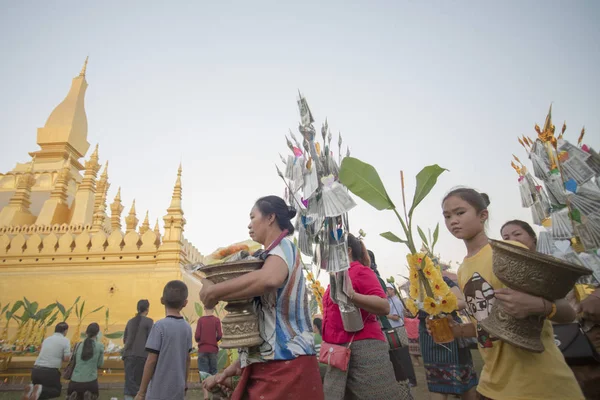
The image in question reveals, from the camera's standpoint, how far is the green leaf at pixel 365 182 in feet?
7.47

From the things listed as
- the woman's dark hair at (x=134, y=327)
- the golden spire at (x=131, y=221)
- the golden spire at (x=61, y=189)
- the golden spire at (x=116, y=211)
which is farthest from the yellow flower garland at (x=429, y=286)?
the golden spire at (x=61, y=189)

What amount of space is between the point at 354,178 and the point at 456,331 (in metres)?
1.08

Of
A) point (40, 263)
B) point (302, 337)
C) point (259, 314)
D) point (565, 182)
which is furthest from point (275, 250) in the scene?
point (40, 263)

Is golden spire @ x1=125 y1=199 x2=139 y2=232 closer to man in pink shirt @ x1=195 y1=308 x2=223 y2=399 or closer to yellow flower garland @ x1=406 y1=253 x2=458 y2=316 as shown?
man in pink shirt @ x1=195 y1=308 x2=223 y2=399

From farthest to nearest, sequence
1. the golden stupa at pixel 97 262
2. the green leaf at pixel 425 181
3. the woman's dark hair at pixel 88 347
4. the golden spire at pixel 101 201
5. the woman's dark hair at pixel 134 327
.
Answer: the golden spire at pixel 101 201 < the golden stupa at pixel 97 262 < the woman's dark hair at pixel 134 327 < the woman's dark hair at pixel 88 347 < the green leaf at pixel 425 181

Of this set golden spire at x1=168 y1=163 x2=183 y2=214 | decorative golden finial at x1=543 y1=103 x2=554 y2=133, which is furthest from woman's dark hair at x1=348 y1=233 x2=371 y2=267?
golden spire at x1=168 y1=163 x2=183 y2=214

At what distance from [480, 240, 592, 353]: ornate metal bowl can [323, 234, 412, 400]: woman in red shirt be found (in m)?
1.00

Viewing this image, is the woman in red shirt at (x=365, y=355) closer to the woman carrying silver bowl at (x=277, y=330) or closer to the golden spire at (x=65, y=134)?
the woman carrying silver bowl at (x=277, y=330)

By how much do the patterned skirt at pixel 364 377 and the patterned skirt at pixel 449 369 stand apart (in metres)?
0.58

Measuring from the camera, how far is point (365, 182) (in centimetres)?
230

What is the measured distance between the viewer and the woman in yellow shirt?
1.57 m

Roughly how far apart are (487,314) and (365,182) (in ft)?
3.25

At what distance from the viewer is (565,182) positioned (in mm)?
3070

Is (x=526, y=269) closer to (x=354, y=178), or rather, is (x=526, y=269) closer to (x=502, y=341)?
(x=502, y=341)
